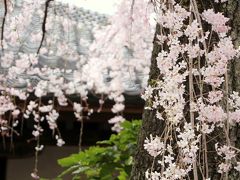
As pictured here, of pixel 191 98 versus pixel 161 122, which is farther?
pixel 161 122

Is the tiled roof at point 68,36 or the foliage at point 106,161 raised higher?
the tiled roof at point 68,36

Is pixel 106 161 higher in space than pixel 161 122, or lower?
lower

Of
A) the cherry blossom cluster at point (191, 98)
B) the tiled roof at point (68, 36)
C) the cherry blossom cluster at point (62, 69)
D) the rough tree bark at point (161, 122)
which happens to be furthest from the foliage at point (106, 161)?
the cherry blossom cluster at point (191, 98)

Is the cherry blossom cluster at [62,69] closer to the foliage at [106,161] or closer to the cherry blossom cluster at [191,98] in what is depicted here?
the foliage at [106,161]

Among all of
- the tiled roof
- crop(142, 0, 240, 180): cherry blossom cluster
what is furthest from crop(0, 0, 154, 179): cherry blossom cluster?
crop(142, 0, 240, 180): cherry blossom cluster

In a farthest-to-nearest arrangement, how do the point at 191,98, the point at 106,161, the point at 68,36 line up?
the point at 68,36 < the point at 106,161 < the point at 191,98

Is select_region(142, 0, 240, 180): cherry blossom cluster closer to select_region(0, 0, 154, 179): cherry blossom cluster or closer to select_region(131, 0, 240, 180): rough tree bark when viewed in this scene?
select_region(131, 0, 240, 180): rough tree bark

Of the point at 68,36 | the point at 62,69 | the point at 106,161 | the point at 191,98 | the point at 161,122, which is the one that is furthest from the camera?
the point at 68,36

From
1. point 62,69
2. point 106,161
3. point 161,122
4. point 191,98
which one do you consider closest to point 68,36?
point 62,69

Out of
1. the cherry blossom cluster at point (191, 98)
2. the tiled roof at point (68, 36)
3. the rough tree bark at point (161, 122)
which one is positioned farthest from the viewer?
the tiled roof at point (68, 36)

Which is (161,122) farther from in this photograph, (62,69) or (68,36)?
(68,36)

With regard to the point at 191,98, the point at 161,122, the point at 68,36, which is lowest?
the point at 161,122

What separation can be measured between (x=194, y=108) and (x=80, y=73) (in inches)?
147

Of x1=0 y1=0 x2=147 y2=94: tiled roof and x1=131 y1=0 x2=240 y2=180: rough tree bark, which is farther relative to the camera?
x1=0 y1=0 x2=147 y2=94: tiled roof
